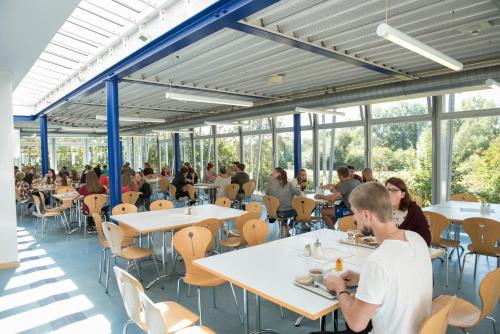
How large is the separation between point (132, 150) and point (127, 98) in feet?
38.4

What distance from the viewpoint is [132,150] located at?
69.1 ft

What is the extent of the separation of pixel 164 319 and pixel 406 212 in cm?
252

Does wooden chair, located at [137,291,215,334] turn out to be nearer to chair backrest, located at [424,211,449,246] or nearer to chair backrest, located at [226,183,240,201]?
chair backrest, located at [424,211,449,246]

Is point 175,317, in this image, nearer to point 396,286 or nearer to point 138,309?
point 138,309

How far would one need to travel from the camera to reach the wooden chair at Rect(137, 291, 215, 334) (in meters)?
1.86

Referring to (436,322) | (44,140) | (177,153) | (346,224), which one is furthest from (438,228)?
(177,153)

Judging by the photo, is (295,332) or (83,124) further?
(83,124)

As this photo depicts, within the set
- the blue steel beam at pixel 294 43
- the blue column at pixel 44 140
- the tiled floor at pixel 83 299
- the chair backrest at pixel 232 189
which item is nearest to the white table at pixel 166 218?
the tiled floor at pixel 83 299

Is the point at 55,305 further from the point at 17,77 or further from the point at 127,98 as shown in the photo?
the point at 127,98

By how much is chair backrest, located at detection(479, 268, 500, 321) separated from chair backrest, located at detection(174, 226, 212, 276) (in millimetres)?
2392

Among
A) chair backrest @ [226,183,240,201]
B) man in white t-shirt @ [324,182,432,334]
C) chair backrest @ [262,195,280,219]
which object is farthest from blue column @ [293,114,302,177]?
man in white t-shirt @ [324,182,432,334]

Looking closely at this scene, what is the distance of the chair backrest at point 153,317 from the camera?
1.84m

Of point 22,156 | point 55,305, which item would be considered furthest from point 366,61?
point 22,156

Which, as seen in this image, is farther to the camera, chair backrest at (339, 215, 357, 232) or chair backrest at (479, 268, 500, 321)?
chair backrest at (339, 215, 357, 232)
